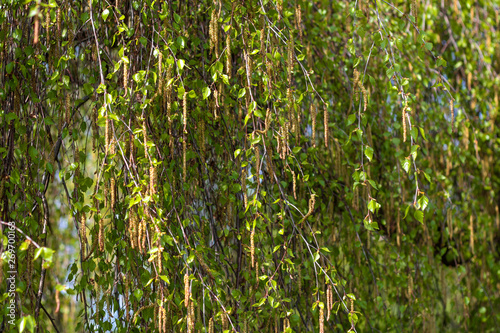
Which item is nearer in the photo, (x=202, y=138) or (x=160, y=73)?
(x=160, y=73)

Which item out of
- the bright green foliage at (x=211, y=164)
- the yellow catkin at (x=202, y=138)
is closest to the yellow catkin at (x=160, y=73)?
the bright green foliage at (x=211, y=164)

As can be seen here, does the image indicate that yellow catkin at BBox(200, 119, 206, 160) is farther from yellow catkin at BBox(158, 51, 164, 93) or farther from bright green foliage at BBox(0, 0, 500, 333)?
yellow catkin at BBox(158, 51, 164, 93)

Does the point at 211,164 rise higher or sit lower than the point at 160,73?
lower

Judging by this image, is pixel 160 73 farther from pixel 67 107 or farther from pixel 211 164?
pixel 211 164

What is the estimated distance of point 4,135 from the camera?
1.36m

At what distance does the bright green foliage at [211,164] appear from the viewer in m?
1.19

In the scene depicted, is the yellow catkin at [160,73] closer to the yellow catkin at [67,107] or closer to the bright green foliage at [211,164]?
the bright green foliage at [211,164]

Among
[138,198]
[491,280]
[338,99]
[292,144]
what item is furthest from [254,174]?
[491,280]

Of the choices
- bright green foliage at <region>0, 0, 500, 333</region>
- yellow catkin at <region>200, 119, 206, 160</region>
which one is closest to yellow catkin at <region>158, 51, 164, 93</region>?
bright green foliage at <region>0, 0, 500, 333</region>

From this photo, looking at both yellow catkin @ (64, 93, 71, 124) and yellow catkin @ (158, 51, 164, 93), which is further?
yellow catkin @ (64, 93, 71, 124)

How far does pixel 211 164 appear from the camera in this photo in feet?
5.13

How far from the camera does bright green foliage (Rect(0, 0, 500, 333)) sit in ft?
3.89

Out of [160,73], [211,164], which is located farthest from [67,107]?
[211,164]

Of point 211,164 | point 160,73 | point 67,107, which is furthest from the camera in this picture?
point 211,164
